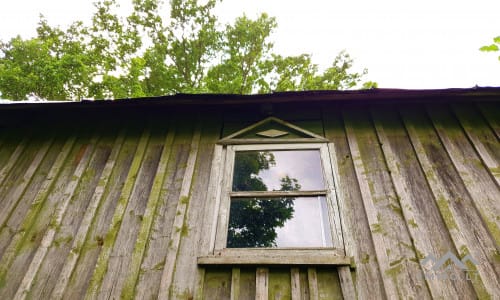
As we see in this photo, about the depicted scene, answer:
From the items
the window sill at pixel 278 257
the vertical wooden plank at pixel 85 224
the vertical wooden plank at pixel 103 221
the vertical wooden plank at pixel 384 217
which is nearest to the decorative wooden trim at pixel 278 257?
the window sill at pixel 278 257

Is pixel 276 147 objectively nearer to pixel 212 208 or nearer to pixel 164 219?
pixel 212 208

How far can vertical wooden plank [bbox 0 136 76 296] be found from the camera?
2.46 m

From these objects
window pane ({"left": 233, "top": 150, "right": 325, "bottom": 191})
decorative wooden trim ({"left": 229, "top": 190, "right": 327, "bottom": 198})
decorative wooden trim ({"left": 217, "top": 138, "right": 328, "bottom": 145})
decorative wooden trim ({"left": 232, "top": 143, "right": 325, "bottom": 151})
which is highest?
decorative wooden trim ({"left": 217, "top": 138, "right": 328, "bottom": 145})

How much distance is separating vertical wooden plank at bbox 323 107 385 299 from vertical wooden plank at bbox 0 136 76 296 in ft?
9.34

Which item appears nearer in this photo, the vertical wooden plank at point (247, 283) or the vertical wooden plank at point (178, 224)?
the vertical wooden plank at point (247, 283)

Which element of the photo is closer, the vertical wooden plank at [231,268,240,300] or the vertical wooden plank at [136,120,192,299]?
the vertical wooden plank at [231,268,240,300]

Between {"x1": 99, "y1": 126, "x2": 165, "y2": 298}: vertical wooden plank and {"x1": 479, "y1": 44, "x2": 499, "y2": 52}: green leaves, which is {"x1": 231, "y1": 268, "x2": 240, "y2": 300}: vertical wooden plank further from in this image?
{"x1": 479, "y1": 44, "x2": 499, "y2": 52}: green leaves

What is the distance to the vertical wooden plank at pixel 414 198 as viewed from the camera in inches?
80.5

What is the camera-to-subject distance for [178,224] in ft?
8.36

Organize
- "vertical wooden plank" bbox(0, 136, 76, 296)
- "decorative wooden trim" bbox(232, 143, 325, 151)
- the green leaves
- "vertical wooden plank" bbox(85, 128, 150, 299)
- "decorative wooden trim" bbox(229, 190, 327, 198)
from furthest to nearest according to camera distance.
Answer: "decorative wooden trim" bbox(232, 143, 325, 151) < "decorative wooden trim" bbox(229, 190, 327, 198) < "vertical wooden plank" bbox(0, 136, 76, 296) < "vertical wooden plank" bbox(85, 128, 150, 299) < the green leaves

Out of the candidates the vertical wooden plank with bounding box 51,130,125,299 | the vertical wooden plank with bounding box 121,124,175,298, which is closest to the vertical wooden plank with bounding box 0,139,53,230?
the vertical wooden plank with bounding box 51,130,125,299

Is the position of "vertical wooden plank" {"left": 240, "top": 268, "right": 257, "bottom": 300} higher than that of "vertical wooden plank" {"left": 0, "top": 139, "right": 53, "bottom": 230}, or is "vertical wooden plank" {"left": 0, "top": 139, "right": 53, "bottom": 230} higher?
"vertical wooden plank" {"left": 0, "top": 139, "right": 53, "bottom": 230}

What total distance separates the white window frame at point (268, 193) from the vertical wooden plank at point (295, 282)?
20 cm

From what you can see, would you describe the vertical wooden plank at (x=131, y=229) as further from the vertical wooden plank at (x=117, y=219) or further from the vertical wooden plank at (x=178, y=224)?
the vertical wooden plank at (x=178, y=224)
